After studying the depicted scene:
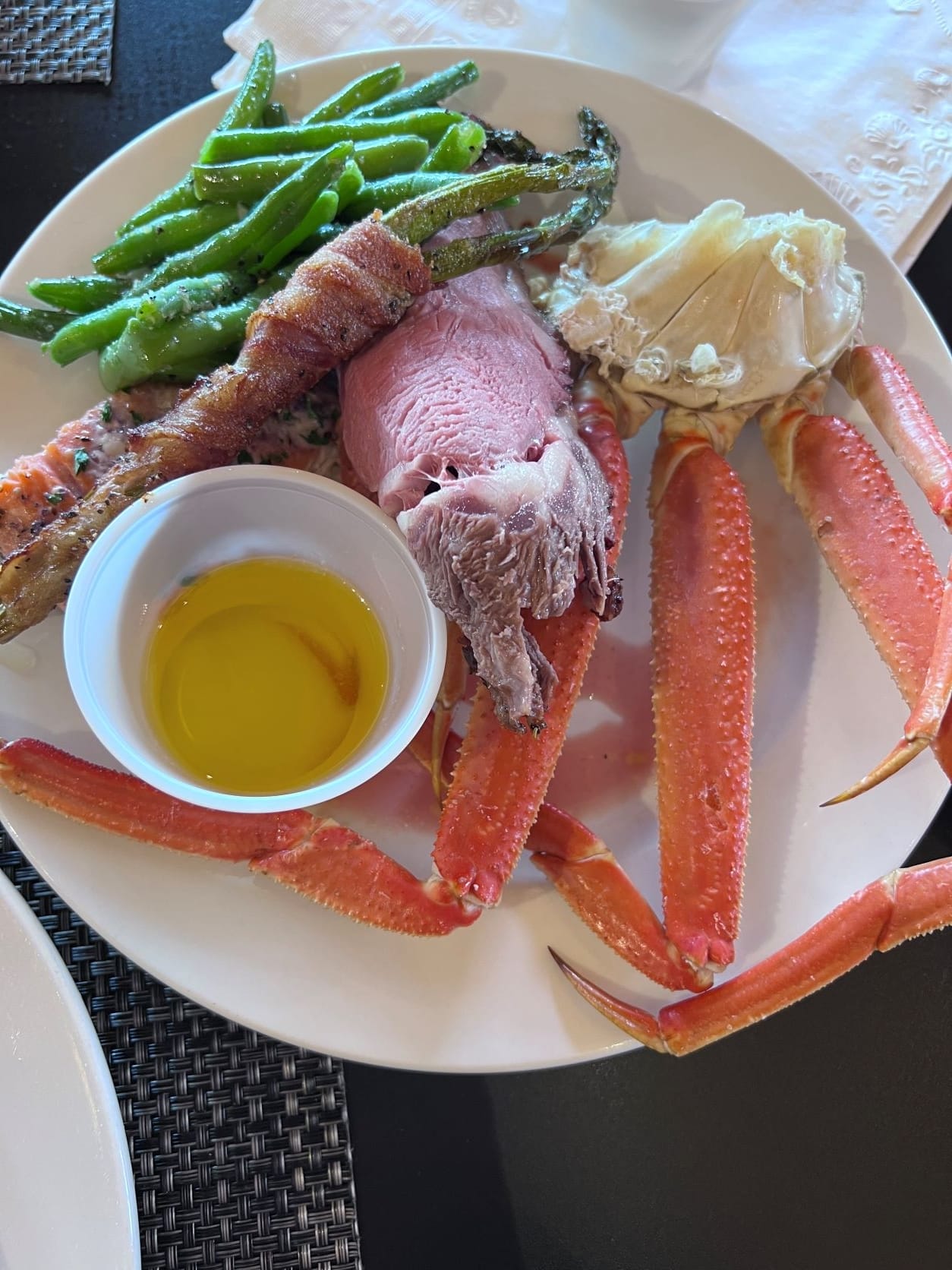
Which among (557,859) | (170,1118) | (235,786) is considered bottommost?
(170,1118)

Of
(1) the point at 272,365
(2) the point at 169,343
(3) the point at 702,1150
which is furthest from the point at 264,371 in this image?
(3) the point at 702,1150

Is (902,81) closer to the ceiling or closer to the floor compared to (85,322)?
closer to the ceiling

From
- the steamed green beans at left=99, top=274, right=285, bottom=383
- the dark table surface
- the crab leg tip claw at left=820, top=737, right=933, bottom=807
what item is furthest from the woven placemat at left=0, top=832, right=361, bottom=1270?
the crab leg tip claw at left=820, top=737, right=933, bottom=807

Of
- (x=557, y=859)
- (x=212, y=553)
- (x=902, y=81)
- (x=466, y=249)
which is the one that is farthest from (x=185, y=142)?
(x=902, y=81)

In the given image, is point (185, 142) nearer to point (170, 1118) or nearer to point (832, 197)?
point (832, 197)

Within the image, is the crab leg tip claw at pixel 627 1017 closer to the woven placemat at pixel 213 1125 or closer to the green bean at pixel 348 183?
the woven placemat at pixel 213 1125

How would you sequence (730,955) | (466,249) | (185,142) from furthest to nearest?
1. (185,142)
2. (466,249)
3. (730,955)
